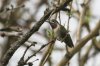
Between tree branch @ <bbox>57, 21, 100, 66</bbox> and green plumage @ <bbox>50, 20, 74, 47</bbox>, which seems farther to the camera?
tree branch @ <bbox>57, 21, 100, 66</bbox>

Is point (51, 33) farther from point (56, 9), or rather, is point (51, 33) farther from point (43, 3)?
point (43, 3)

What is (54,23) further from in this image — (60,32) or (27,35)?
(27,35)

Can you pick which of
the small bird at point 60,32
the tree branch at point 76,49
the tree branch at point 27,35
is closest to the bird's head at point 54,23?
the small bird at point 60,32

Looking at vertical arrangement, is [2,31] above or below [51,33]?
above

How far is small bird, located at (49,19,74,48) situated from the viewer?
139 cm

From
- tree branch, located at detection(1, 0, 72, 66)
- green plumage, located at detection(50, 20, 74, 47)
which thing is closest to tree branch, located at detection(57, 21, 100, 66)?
green plumage, located at detection(50, 20, 74, 47)

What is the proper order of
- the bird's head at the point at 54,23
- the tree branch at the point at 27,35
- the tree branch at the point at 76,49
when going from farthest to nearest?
the tree branch at the point at 76,49 < the bird's head at the point at 54,23 < the tree branch at the point at 27,35

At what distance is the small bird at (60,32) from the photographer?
1.39 metres

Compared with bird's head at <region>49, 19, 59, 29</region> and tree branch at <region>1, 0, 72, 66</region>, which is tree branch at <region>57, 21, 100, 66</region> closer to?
bird's head at <region>49, 19, 59, 29</region>

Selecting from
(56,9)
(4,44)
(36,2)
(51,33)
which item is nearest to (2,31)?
(51,33)

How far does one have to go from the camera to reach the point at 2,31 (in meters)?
1.59

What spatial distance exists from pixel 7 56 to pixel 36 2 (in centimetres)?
298

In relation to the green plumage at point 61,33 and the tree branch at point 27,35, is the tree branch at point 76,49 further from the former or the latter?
the tree branch at point 27,35

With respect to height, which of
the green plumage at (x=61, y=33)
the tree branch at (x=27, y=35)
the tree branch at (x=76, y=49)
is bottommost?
the tree branch at (x=27, y=35)
